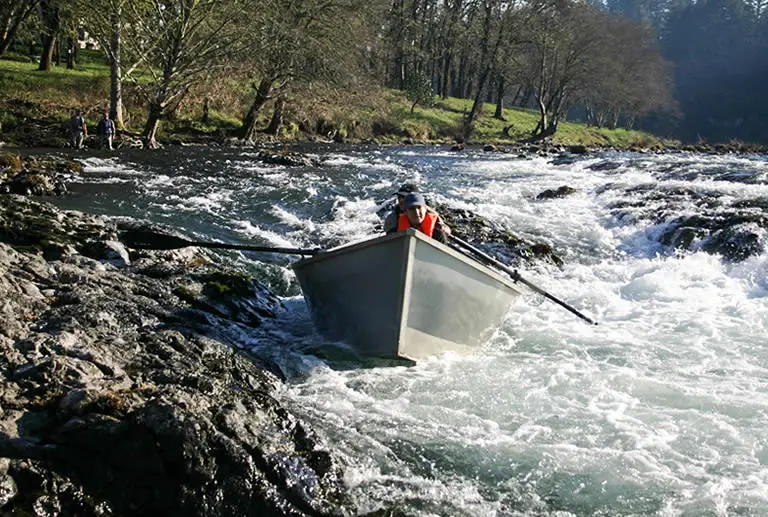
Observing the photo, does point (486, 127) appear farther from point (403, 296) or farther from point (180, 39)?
point (403, 296)

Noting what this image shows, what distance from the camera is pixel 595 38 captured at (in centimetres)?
4525

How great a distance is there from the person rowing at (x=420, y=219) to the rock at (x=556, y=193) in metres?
11.2

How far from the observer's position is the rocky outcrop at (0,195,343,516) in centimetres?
384

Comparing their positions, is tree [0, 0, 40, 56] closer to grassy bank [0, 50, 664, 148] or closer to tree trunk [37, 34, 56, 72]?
grassy bank [0, 50, 664, 148]

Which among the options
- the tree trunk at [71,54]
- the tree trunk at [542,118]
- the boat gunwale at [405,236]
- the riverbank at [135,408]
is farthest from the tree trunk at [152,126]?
the tree trunk at [542,118]

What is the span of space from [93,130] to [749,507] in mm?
25914

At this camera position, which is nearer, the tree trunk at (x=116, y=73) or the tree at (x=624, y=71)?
the tree trunk at (x=116, y=73)

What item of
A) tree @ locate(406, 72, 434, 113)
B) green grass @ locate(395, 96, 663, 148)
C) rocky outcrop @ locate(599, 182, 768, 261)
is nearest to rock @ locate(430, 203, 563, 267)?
rocky outcrop @ locate(599, 182, 768, 261)

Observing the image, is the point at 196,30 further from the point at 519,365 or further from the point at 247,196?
the point at 519,365

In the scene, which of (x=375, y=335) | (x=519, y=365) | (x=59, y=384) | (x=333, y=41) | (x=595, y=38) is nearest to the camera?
(x=59, y=384)

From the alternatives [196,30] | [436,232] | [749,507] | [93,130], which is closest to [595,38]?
[196,30]

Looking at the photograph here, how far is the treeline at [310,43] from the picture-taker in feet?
78.9

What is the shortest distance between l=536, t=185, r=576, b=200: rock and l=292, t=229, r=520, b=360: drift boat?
11.2 meters

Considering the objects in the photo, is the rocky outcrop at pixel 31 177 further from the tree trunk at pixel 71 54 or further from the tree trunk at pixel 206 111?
the tree trunk at pixel 71 54
